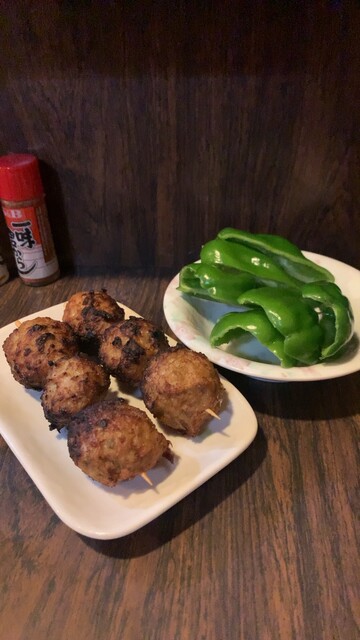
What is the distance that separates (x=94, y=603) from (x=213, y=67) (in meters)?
1.42

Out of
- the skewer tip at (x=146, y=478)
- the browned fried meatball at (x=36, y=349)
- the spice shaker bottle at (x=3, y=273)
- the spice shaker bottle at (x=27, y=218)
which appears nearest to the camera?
the skewer tip at (x=146, y=478)

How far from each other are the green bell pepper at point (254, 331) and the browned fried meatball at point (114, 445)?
36 centimetres

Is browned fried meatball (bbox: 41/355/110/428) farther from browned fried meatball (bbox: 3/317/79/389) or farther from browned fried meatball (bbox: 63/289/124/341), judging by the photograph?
browned fried meatball (bbox: 63/289/124/341)

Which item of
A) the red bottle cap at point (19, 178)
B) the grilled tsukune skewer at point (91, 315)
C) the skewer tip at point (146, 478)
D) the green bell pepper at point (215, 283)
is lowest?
the skewer tip at point (146, 478)

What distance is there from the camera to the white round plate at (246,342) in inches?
42.6

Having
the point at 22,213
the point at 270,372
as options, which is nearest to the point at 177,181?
the point at 22,213

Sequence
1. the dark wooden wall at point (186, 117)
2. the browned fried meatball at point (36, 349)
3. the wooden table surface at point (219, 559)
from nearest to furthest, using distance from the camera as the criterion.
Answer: the wooden table surface at point (219, 559) < the browned fried meatball at point (36, 349) < the dark wooden wall at point (186, 117)

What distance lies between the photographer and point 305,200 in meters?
1.55

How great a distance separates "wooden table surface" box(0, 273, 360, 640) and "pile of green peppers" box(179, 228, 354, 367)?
23 cm

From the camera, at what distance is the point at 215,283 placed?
1299 millimetres

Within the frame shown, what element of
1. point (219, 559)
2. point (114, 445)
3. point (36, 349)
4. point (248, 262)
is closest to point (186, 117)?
point (248, 262)

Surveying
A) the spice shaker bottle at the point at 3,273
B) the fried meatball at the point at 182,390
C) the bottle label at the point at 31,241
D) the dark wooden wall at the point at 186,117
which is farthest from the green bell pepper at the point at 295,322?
the spice shaker bottle at the point at 3,273

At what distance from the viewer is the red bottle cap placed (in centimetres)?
146

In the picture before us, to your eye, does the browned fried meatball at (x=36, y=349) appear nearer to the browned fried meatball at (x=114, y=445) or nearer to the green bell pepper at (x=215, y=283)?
the browned fried meatball at (x=114, y=445)
